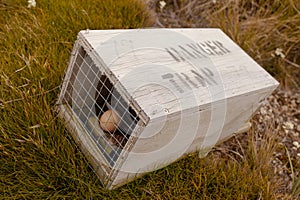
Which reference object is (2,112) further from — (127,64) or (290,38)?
(290,38)

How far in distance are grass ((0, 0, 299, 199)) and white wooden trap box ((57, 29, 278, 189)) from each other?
0.24 ft

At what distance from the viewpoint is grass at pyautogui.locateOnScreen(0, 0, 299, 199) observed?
152 centimetres

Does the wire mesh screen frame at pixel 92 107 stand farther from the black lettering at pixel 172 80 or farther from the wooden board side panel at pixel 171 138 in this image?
the black lettering at pixel 172 80

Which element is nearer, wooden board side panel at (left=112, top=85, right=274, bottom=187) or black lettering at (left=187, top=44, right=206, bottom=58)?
wooden board side panel at (left=112, top=85, right=274, bottom=187)

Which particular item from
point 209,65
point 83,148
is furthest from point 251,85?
point 83,148

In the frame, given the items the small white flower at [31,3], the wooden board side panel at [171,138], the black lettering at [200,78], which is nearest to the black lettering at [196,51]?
the black lettering at [200,78]

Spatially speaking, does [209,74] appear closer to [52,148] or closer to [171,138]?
[171,138]

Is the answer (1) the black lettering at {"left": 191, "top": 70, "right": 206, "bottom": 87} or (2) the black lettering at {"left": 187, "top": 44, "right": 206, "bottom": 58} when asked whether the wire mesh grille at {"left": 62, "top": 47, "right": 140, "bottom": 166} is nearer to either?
(1) the black lettering at {"left": 191, "top": 70, "right": 206, "bottom": 87}

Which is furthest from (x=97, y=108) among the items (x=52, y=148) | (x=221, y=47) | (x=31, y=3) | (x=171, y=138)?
(x=31, y=3)

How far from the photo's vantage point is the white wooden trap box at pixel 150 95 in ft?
4.29

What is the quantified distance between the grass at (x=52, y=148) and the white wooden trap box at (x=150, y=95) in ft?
0.24

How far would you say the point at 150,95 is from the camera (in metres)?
1.29

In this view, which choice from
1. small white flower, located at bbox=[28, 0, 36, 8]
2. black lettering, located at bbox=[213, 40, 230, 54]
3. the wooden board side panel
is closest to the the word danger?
black lettering, located at bbox=[213, 40, 230, 54]

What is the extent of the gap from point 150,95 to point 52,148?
54cm
